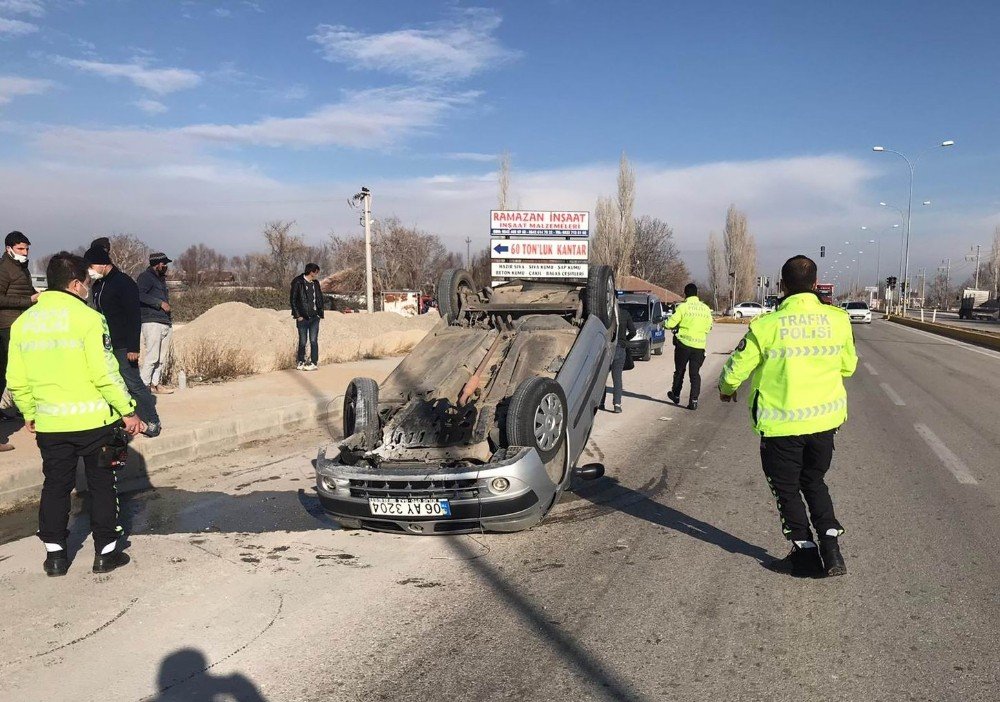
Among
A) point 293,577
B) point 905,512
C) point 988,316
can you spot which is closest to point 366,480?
point 293,577

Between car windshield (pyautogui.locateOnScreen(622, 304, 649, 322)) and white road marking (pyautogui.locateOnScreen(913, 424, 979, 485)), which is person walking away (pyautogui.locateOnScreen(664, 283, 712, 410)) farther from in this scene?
car windshield (pyautogui.locateOnScreen(622, 304, 649, 322))

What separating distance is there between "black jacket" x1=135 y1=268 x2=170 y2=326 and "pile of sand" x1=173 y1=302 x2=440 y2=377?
11.9 feet

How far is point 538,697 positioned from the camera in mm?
3023

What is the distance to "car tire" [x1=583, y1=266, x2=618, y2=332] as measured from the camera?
7.00 metres

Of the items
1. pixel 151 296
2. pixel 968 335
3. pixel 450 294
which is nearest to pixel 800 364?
pixel 450 294

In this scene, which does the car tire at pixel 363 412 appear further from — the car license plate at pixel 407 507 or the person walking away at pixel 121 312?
the person walking away at pixel 121 312

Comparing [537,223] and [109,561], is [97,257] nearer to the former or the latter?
[109,561]

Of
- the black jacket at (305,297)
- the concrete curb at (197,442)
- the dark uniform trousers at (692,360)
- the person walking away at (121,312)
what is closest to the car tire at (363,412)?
the concrete curb at (197,442)

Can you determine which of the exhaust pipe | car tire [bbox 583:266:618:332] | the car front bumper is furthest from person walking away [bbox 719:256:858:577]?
car tire [bbox 583:266:618:332]

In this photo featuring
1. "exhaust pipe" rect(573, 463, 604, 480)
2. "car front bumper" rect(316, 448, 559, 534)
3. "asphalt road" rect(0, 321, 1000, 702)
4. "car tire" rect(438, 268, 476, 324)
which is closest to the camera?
"asphalt road" rect(0, 321, 1000, 702)

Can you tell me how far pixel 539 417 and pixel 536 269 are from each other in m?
12.1

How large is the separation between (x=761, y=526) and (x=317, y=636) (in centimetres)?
324

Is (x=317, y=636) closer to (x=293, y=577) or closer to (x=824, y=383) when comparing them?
(x=293, y=577)

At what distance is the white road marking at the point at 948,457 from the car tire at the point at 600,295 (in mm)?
3486
